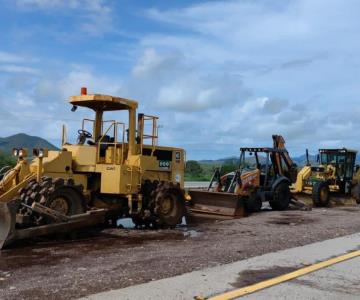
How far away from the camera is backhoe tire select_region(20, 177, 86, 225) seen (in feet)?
35.5

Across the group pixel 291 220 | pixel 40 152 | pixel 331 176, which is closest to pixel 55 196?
pixel 40 152

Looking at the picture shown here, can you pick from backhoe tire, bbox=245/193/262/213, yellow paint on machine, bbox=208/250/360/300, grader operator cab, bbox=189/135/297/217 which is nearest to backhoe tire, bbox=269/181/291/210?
grader operator cab, bbox=189/135/297/217

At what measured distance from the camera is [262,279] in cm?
757

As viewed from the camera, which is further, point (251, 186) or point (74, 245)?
point (251, 186)

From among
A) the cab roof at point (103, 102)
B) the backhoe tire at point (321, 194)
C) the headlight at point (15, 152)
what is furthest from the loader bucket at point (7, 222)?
the backhoe tire at point (321, 194)

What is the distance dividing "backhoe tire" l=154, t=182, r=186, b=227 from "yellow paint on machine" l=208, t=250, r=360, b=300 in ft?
16.5

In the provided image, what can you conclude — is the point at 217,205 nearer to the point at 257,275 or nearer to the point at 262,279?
the point at 257,275

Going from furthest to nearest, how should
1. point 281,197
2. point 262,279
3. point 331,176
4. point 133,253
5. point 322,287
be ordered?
point 331,176 → point 281,197 → point 133,253 → point 262,279 → point 322,287

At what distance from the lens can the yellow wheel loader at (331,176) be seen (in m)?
22.8

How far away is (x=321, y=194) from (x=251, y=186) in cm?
472

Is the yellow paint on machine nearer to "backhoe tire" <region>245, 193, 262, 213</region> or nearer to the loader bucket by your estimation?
the loader bucket

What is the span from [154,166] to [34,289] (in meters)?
7.39

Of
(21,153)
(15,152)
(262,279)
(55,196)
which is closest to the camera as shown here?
(262,279)

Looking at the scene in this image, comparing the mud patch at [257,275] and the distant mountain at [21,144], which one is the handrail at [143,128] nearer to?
the distant mountain at [21,144]
